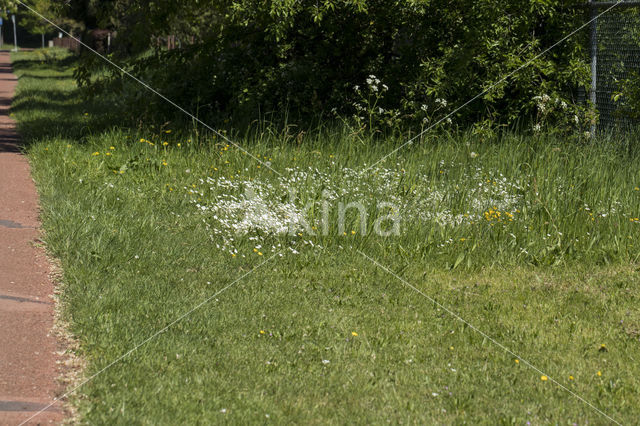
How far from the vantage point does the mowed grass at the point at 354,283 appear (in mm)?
3895

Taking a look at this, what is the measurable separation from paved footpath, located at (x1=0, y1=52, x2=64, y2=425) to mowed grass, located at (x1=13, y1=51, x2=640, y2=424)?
0.54 ft

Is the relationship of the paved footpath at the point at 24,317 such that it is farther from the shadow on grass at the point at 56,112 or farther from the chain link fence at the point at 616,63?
the chain link fence at the point at 616,63

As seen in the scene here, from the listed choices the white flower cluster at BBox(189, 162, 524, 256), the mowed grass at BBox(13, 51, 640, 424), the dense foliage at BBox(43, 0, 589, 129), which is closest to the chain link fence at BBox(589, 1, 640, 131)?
the dense foliage at BBox(43, 0, 589, 129)

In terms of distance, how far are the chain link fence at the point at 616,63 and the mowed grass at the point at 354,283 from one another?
0.88 meters

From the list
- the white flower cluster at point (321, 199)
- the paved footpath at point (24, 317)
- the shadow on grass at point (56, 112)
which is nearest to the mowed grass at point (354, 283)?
the white flower cluster at point (321, 199)

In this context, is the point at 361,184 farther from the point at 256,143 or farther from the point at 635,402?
the point at 635,402

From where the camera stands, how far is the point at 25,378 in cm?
385

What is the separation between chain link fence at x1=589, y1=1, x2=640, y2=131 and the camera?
9328 mm

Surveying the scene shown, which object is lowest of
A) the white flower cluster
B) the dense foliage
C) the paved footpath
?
the paved footpath

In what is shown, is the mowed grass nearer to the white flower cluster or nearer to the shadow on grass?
the white flower cluster

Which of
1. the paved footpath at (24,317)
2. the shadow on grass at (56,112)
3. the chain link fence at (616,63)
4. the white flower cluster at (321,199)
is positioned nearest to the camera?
the paved footpath at (24,317)

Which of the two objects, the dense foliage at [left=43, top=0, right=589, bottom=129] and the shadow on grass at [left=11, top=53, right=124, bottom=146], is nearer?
the dense foliage at [left=43, top=0, right=589, bottom=129]

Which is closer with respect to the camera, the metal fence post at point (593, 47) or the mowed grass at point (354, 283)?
the mowed grass at point (354, 283)

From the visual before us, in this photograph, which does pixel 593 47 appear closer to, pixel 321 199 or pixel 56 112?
pixel 321 199
